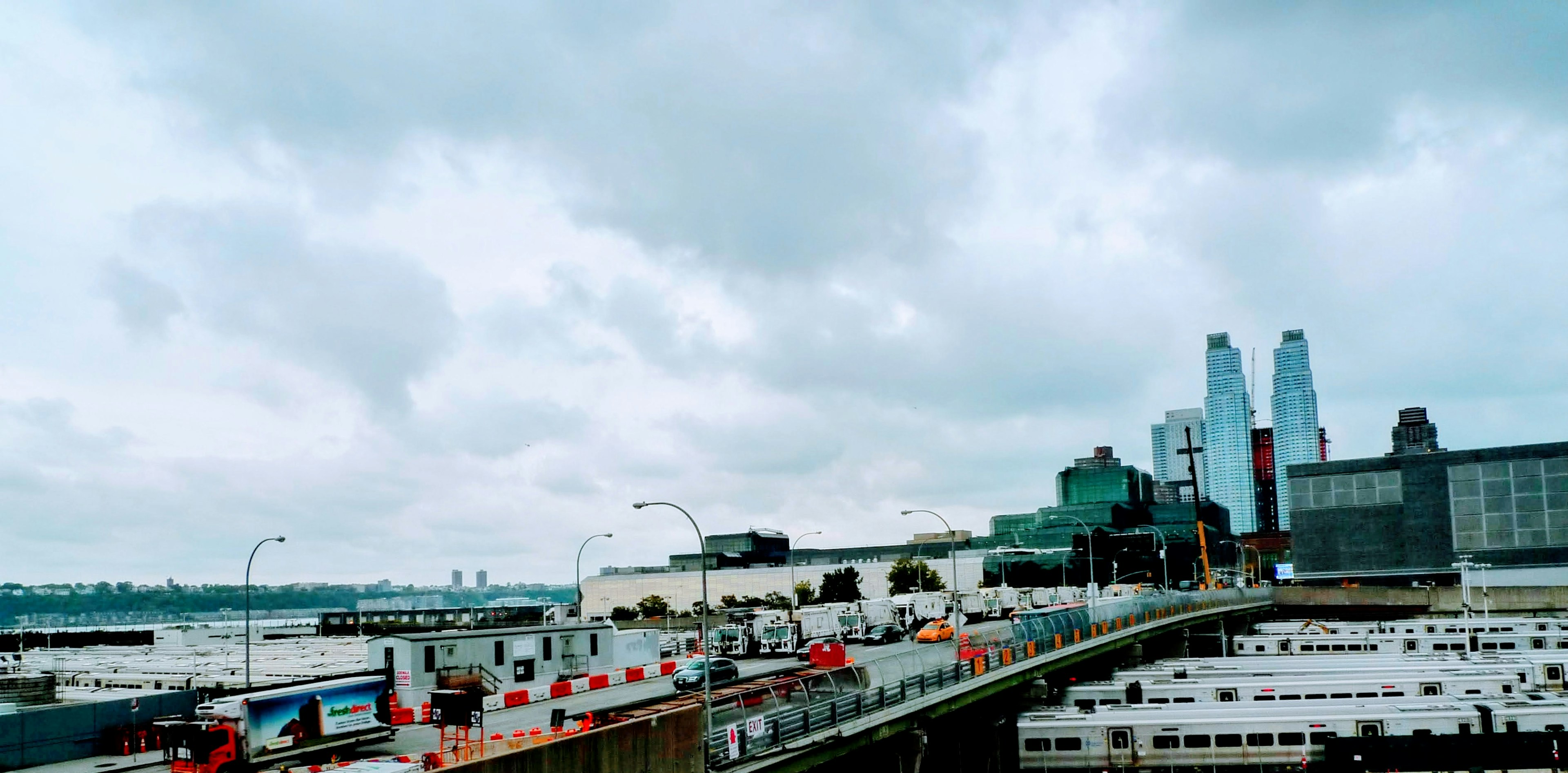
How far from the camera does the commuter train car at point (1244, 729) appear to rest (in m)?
41.3

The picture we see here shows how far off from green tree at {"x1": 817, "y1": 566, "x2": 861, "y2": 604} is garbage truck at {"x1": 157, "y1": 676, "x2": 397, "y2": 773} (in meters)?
108

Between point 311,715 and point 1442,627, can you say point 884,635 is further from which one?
point 311,715

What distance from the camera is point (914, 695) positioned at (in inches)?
1444

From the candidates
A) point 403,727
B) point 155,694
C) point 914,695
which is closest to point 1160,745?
point 914,695

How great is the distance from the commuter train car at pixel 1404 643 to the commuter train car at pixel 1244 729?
1423 inches

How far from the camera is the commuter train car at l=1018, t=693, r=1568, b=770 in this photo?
135 feet

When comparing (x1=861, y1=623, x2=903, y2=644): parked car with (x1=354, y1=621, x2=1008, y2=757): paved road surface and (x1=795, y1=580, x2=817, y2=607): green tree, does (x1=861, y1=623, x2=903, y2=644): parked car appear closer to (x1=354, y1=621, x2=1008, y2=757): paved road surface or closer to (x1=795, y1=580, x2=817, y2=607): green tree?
(x1=354, y1=621, x2=1008, y2=757): paved road surface

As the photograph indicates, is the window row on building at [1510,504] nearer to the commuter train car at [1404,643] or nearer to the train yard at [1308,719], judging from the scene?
the commuter train car at [1404,643]

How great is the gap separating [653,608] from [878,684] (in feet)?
422

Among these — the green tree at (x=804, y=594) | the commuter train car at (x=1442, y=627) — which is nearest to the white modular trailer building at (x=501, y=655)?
the commuter train car at (x=1442, y=627)

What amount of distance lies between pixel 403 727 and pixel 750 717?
23.4m

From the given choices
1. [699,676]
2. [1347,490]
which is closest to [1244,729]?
[699,676]

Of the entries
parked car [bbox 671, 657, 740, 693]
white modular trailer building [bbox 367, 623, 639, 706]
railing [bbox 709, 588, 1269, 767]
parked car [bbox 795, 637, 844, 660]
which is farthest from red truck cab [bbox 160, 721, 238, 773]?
parked car [bbox 795, 637, 844, 660]

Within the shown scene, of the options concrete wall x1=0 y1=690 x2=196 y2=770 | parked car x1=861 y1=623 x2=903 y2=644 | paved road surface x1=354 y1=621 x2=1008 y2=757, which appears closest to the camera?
concrete wall x1=0 y1=690 x2=196 y2=770
